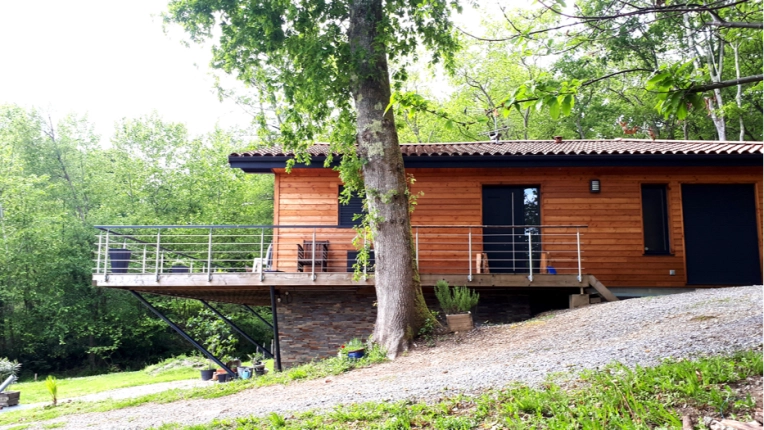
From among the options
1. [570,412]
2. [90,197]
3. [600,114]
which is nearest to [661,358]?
[570,412]

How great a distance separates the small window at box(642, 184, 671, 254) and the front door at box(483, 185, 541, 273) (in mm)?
2125

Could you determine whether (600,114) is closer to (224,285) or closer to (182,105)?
(224,285)

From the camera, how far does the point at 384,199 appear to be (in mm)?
8781

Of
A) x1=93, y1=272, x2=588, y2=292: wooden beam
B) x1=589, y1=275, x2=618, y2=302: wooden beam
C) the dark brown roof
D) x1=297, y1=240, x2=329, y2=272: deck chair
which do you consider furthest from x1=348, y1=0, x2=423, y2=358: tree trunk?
x1=589, y1=275, x2=618, y2=302: wooden beam

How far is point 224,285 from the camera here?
426 inches

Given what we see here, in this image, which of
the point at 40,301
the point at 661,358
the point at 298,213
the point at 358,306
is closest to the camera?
the point at 661,358

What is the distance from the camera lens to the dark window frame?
11820 mm

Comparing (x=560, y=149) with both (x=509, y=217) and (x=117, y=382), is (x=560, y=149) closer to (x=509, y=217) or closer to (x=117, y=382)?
(x=509, y=217)

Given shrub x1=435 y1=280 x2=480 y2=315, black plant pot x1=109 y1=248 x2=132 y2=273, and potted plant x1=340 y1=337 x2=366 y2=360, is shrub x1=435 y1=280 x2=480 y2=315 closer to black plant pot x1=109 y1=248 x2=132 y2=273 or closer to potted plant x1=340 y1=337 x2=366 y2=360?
potted plant x1=340 y1=337 x2=366 y2=360

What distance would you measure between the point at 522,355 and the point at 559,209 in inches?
230

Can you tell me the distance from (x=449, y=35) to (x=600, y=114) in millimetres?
16061

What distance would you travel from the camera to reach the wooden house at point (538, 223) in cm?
1135

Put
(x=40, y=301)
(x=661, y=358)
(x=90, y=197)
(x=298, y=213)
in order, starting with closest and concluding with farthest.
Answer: (x=661, y=358) < (x=298, y=213) < (x=40, y=301) < (x=90, y=197)

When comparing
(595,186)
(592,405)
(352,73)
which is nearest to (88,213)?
(352,73)
